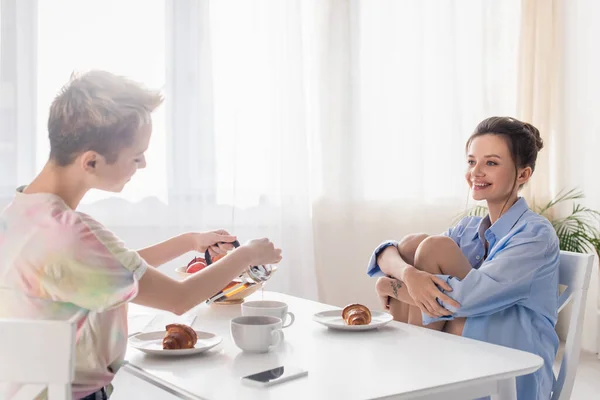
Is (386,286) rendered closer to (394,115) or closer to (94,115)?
(94,115)

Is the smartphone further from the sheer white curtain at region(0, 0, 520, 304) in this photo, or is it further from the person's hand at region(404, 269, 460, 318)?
the sheer white curtain at region(0, 0, 520, 304)

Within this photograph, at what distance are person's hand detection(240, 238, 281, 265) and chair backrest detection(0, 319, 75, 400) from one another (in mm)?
596

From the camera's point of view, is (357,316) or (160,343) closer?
(160,343)

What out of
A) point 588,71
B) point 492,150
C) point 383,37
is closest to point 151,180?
point 383,37

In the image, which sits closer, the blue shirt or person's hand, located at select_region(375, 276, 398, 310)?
the blue shirt

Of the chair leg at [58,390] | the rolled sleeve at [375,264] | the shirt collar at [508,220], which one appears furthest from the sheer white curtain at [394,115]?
the chair leg at [58,390]

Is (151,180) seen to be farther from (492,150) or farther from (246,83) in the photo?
(492,150)

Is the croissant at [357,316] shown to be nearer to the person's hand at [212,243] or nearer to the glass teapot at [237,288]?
the glass teapot at [237,288]

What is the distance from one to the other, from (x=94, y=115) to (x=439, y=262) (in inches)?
38.0

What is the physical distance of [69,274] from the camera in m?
1.10

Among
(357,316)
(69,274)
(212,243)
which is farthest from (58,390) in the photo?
(212,243)

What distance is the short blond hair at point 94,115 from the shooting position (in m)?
1.17

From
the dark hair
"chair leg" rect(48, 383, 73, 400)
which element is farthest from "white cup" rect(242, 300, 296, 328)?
the dark hair

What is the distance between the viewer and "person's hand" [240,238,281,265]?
1385 mm
